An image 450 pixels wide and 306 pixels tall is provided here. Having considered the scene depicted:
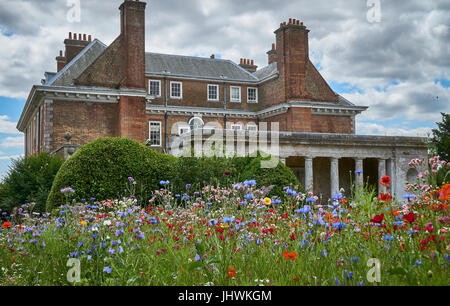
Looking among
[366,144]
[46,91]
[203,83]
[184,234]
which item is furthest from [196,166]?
[203,83]

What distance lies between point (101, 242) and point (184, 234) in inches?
64.8

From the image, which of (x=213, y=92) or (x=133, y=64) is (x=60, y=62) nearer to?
(x=133, y=64)

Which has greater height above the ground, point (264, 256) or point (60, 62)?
point (60, 62)

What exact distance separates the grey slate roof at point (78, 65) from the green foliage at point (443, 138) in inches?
1035

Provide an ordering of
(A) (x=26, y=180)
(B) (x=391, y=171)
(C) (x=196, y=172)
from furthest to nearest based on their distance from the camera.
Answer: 1. (B) (x=391, y=171)
2. (A) (x=26, y=180)
3. (C) (x=196, y=172)

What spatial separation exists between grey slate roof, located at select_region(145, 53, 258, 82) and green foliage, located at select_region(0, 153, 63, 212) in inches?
821

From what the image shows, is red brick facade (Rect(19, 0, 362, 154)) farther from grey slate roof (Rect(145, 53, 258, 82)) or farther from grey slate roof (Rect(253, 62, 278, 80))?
grey slate roof (Rect(145, 53, 258, 82))

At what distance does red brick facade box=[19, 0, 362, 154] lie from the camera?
90.0 feet

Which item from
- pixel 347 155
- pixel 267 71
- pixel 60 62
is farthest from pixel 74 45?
pixel 347 155

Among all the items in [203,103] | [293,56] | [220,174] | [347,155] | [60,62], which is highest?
[60,62]

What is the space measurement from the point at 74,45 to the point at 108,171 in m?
Result: 26.4

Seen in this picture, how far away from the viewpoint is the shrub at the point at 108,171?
11.2 meters

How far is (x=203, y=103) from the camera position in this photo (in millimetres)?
37281

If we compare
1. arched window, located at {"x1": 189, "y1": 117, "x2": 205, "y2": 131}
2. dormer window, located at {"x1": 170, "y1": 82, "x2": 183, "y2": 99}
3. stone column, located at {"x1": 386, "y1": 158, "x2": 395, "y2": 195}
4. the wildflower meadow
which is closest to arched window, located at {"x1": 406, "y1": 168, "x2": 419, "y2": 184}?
stone column, located at {"x1": 386, "y1": 158, "x2": 395, "y2": 195}
